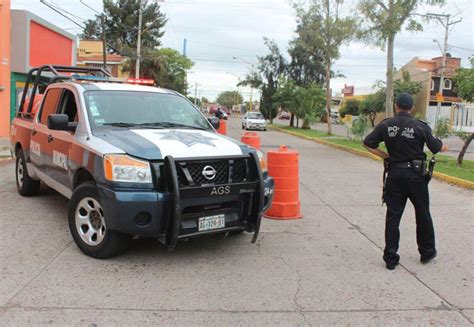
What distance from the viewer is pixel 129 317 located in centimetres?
→ 380

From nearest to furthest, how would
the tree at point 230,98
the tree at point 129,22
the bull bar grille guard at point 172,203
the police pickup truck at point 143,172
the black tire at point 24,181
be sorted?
the bull bar grille guard at point 172,203
the police pickup truck at point 143,172
the black tire at point 24,181
the tree at point 129,22
the tree at point 230,98

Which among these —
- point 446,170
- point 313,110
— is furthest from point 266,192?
point 313,110

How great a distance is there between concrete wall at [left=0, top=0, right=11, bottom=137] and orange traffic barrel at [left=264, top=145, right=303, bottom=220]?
47.2ft

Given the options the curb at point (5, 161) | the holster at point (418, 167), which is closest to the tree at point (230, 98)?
the curb at point (5, 161)

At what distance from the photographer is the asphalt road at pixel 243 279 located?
3.91 metres

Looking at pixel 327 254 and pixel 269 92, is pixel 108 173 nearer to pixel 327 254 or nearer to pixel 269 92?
pixel 327 254

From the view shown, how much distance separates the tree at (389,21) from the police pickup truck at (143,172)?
1235cm

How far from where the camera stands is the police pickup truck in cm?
467

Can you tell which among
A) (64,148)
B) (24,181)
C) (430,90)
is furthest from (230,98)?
(64,148)

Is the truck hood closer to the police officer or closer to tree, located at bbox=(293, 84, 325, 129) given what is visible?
the police officer

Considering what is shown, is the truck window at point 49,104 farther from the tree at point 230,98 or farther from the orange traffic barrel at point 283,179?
the tree at point 230,98

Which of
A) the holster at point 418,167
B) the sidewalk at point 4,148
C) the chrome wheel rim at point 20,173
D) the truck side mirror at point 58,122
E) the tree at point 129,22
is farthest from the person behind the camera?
the tree at point 129,22

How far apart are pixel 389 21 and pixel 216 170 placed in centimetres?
1374

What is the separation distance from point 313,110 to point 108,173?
1281 inches
